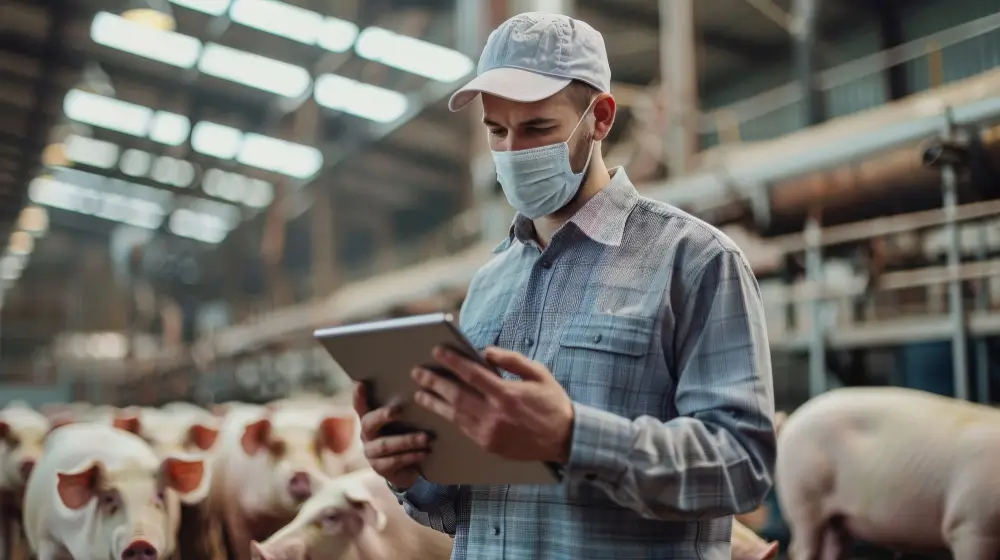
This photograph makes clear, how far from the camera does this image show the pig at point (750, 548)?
275 cm

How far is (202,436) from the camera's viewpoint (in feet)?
14.4

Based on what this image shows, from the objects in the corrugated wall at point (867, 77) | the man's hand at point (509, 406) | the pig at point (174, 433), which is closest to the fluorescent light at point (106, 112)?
the pig at point (174, 433)

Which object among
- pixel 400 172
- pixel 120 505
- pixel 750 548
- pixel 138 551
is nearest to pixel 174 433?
pixel 120 505

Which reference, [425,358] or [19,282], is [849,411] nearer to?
[425,358]

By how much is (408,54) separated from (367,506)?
5.80 m

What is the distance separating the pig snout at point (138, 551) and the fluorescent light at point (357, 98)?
19.1 feet

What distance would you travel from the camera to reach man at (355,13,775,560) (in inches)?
50.3

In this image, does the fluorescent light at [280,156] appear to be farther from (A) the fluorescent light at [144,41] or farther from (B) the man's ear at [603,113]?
(B) the man's ear at [603,113]

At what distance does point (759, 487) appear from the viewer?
4.46ft

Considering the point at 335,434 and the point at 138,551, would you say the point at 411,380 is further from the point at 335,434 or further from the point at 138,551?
the point at 335,434

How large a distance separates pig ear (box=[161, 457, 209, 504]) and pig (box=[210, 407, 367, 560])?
322 mm

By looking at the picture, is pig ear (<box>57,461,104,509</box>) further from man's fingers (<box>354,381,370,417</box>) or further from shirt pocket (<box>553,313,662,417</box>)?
shirt pocket (<box>553,313,662,417</box>)

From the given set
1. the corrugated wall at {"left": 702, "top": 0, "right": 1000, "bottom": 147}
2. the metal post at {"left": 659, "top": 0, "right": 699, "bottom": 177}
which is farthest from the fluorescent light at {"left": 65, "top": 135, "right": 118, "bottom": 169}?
the corrugated wall at {"left": 702, "top": 0, "right": 1000, "bottom": 147}

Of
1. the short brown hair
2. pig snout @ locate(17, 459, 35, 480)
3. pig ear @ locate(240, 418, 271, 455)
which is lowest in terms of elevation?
pig snout @ locate(17, 459, 35, 480)
